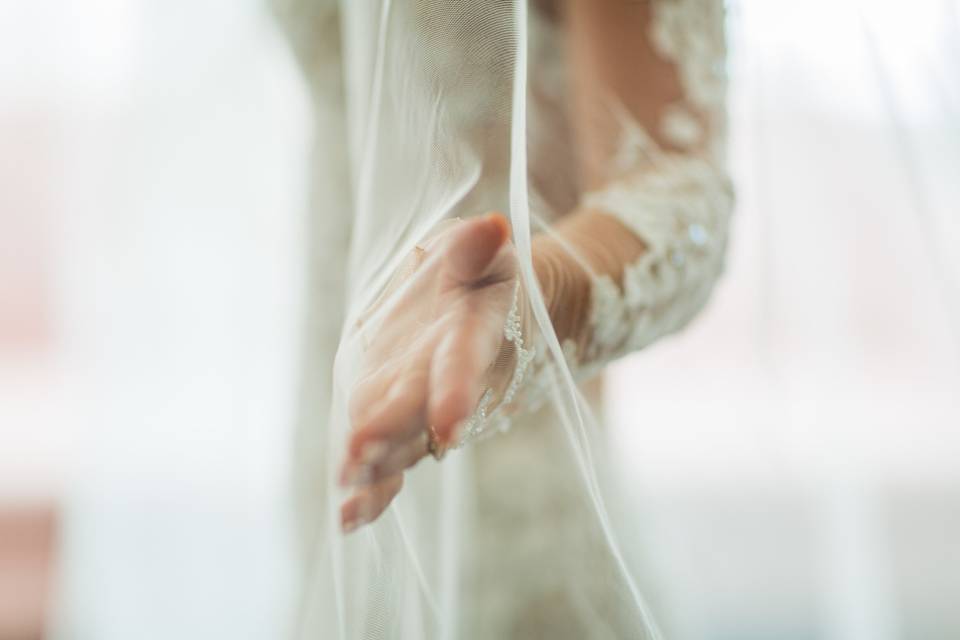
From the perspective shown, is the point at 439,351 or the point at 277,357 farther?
the point at 277,357

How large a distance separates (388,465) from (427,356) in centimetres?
4

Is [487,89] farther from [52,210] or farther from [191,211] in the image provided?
[52,210]

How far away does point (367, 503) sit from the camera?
227mm

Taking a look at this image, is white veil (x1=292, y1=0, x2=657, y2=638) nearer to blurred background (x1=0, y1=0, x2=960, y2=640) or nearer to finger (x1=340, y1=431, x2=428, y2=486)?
finger (x1=340, y1=431, x2=428, y2=486)

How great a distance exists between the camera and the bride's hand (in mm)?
201

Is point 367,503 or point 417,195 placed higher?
point 417,195

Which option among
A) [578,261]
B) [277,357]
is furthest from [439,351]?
[277,357]

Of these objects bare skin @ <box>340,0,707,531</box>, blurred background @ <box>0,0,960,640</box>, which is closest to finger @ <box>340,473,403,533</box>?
bare skin @ <box>340,0,707,531</box>

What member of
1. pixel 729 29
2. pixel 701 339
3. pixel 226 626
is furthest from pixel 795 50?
pixel 226 626

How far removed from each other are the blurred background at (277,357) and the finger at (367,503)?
275 millimetres

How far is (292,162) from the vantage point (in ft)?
1.91

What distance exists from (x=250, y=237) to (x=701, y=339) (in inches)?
15.9

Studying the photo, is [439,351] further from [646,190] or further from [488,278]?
[646,190]

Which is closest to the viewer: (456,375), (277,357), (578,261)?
(456,375)
